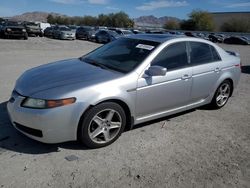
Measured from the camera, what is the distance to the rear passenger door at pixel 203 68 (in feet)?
16.0

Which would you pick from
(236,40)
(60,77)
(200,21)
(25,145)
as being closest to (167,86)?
(60,77)

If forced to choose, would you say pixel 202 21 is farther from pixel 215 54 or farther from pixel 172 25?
pixel 215 54

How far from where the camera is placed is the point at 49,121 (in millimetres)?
3342

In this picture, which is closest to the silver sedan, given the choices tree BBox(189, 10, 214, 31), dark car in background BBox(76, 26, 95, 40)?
dark car in background BBox(76, 26, 95, 40)

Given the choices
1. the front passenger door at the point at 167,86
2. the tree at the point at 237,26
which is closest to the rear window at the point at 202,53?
the front passenger door at the point at 167,86

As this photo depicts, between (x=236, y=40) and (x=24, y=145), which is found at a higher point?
(x=24, y=145)

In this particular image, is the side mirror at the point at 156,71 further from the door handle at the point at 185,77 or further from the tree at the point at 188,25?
the tree at the point at 188,25

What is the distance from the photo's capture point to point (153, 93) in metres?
4.17

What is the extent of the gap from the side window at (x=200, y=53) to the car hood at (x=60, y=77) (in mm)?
Result: 1649

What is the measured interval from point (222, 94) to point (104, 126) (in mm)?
3086

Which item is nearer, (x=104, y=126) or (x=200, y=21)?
(x=104, y=126)

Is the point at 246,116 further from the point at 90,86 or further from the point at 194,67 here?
the point at 90,86

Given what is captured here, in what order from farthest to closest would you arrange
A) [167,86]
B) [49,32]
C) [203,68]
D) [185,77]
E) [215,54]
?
[49,32] → [215,54] → [203,68] → [185,77] → [167,86]

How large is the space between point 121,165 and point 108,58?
6.31ft
